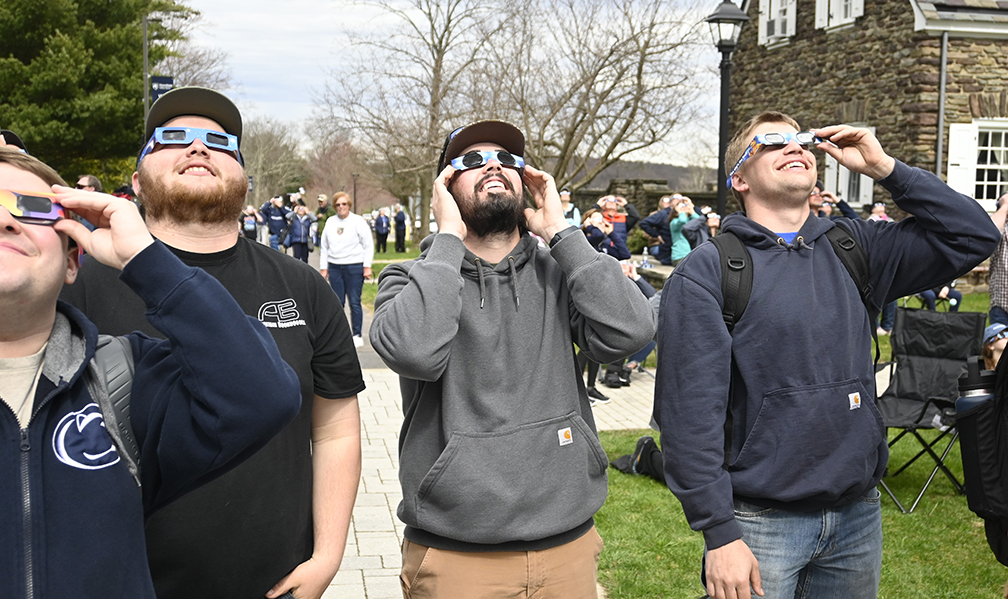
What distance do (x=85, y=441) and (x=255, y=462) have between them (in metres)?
0.73

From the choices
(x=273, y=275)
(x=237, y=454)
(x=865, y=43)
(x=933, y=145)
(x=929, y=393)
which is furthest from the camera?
(x=865, y=43)

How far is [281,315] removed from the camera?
8.05 ft

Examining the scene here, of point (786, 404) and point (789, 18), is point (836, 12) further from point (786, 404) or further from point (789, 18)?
point (786, 404)

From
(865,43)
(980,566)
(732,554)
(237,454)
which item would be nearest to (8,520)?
(237,454)

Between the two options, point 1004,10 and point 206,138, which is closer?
point 206,138

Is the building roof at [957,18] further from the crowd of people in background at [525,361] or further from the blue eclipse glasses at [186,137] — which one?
→ the blue eclipse glasses at [186,137]

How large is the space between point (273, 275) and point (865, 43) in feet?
65.9

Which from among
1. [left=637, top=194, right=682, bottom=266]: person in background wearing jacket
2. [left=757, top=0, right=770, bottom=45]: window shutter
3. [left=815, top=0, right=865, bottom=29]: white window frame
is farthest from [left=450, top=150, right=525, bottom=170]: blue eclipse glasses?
[left=757, top=0, right=770, bottom=45]: window shutter

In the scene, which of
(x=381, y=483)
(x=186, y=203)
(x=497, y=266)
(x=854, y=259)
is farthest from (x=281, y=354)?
(x=381, y=483)

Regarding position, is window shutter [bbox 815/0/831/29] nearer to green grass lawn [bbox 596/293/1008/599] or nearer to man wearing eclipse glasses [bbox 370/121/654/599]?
green grass lawn [bbox 596/293/1008/599]

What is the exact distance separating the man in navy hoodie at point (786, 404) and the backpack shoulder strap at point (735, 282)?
2 centimetres

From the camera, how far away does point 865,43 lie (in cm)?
1977

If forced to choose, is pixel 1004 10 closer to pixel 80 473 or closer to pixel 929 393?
pixel 929 393

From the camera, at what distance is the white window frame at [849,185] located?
65.9 ft
